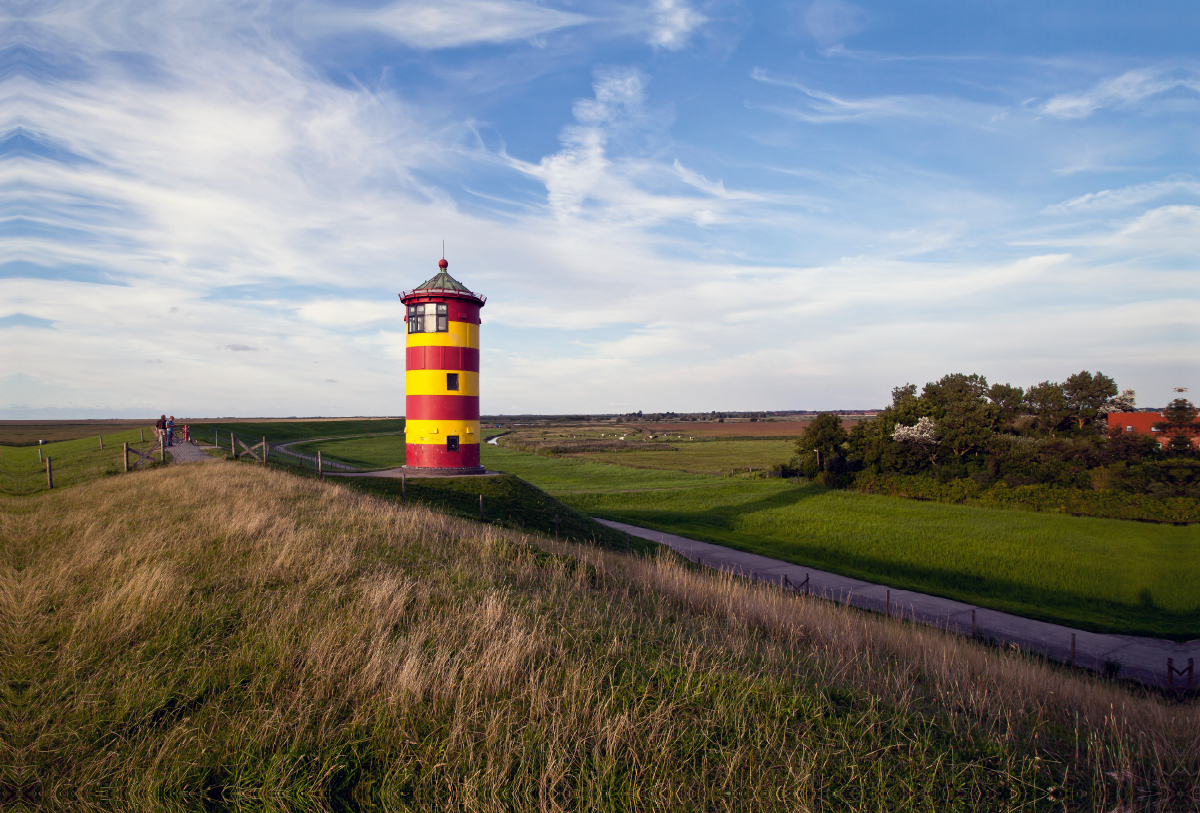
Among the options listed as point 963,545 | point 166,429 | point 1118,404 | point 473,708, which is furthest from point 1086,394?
point 166,429

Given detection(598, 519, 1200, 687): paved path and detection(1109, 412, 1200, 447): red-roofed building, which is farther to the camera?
detection(1109, 412, 1200, 447): red-roofed building

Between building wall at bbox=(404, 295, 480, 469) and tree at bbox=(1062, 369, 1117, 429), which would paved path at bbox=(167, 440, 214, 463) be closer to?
building wall at bbox=(404, 295, 480, 469)

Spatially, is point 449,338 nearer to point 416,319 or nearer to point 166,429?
point 416,319

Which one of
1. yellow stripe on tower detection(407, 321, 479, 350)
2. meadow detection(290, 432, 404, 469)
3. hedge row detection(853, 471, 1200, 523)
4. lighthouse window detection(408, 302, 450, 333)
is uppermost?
lighthouse window detection(408, 302, 450, 333)

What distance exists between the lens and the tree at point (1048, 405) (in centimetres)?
4862

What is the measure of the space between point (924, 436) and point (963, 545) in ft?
65.0

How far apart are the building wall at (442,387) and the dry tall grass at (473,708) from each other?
17634 millimetres

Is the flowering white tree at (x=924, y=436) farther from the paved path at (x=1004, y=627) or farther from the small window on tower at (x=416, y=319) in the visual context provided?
the small window on tower at (x=416, y=319)

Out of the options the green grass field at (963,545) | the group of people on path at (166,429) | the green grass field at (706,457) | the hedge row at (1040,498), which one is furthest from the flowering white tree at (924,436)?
the group of people on path at (166,429)

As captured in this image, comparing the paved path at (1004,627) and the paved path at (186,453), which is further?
the paved path at (186,453)

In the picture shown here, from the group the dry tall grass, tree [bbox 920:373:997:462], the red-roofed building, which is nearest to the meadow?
tree [bbox 920:373:997:462]

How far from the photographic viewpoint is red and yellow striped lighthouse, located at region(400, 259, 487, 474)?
83.5 feet

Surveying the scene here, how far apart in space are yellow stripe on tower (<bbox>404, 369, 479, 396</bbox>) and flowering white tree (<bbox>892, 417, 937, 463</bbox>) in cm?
3728

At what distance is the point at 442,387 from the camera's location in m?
25.6
